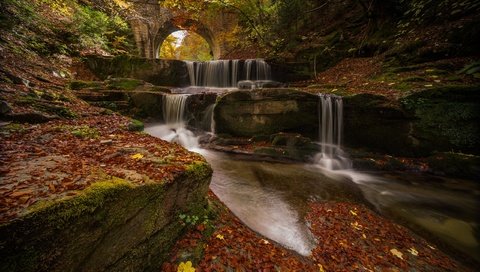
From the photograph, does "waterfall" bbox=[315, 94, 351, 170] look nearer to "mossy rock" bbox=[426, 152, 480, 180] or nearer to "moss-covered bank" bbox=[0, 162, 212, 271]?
"mossy rock" bbox=[426, 152, 480, 180]

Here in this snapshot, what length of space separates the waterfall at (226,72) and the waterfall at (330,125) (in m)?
5.35

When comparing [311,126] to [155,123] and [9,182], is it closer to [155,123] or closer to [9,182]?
[155,123]

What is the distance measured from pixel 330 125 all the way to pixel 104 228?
23.1 feet

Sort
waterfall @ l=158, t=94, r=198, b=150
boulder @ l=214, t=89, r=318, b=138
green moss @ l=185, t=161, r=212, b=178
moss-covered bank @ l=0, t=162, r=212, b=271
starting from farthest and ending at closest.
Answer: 1. waterfall @ l=158, t=94, r=198, b=150
2. boulder @ l=214, t=89, r=318, b=138
3. green moss @ l=185, t=161, r=212, b=178
4. moss-covered bank @ l=0, t=162, r=212, b=271

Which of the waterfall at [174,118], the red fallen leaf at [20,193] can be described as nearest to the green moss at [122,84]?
the waterfall at [174,118]

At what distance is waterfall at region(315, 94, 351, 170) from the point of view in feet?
23.6

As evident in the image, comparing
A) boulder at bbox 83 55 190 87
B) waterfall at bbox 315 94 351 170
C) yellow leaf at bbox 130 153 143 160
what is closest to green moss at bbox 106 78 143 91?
boulder at bbox 83 55 190 87

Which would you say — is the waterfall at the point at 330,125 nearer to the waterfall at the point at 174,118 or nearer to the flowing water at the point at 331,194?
the flowing water at the point at 331,194

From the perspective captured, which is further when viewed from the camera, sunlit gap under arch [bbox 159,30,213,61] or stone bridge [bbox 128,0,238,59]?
sunlit gap under arch [bbox 159,30,213,61]

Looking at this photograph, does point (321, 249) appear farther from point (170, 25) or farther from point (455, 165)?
point (170, 25)

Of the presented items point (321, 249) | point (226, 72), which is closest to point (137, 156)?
point (321, 249)

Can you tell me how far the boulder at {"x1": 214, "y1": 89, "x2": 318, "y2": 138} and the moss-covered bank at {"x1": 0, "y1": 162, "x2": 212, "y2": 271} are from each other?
5.21m

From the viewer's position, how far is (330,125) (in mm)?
7426

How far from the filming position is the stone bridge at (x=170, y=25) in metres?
17.0
